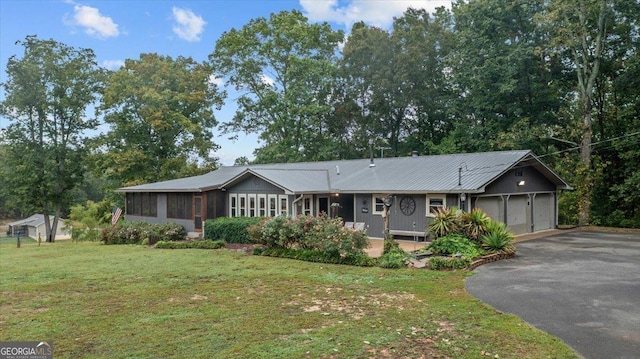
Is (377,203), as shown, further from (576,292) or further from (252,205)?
(576,292)

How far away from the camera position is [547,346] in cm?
550

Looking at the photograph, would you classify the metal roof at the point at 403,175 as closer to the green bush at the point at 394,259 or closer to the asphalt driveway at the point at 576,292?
the asphalt driveway at the point at 576,292

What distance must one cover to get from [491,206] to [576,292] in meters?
9.23

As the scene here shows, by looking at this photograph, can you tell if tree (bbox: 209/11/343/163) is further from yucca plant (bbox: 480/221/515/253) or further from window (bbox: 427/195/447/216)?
yucca plant (bbox: 480/221/515/253)

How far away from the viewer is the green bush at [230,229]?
17984mm

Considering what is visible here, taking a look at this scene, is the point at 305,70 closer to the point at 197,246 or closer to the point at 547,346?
the point at 197,246

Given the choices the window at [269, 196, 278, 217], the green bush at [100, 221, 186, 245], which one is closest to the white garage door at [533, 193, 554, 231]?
the window at [269, 196, 278, 217]

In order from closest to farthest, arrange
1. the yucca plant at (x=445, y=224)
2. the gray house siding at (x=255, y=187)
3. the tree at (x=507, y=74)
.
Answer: the yucca plant at (x=445, y=224), the gray house siding at (x=255, y=187), the tree at (x=507, y=74)

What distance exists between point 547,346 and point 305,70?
30.8 meters

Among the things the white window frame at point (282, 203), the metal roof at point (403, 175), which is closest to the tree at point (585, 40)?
the metal roof at point (403, 175)

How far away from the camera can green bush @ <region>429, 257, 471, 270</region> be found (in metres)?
11.3

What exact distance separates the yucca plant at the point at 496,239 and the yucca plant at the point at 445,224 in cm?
93

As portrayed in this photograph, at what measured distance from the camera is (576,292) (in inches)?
332

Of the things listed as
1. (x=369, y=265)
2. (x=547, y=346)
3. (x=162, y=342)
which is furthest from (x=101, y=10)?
(x=547, y=346)
